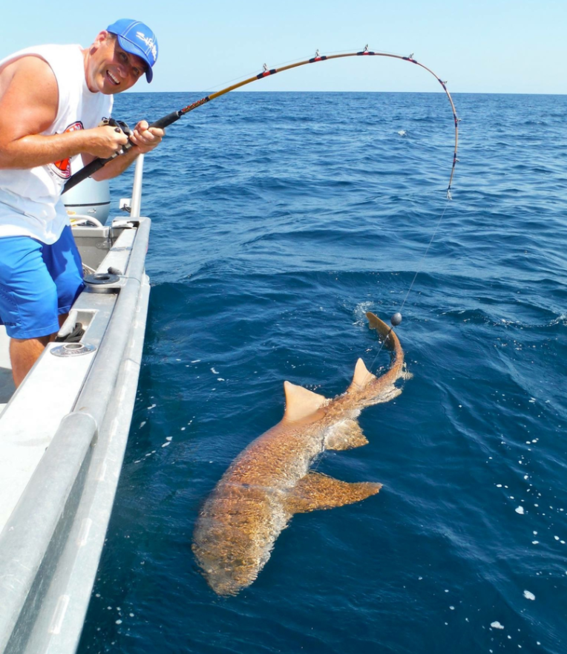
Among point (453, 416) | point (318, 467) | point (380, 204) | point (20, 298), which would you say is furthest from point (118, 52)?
point (380, 204)

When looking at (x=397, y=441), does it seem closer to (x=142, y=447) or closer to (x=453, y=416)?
(x=453, y=416)

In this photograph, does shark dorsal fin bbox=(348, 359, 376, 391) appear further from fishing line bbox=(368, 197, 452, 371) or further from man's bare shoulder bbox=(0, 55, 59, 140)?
man's bare shoulder bbox=(0, 55, 59, 140)

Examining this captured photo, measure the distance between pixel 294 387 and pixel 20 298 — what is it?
9.40ft

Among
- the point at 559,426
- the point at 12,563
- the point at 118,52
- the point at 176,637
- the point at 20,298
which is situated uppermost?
the point at 118,52

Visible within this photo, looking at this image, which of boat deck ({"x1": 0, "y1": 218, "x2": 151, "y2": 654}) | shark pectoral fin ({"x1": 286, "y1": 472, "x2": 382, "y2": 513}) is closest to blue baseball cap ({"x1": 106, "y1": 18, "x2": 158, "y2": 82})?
boat deck ({"x1": 0, "y1": 218, "x2": 151, "y2": 654})

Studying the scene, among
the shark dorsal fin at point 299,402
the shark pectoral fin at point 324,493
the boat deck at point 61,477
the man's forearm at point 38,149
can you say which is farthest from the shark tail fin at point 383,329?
the man's forearm at point 38,149

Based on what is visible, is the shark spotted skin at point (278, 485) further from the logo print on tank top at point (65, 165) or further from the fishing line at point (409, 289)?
the logo print on tank top at point (65, 165)

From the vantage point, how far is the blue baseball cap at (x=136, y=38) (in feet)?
9.80

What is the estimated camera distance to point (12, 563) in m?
1.83

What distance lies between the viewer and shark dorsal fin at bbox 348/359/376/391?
231 inches

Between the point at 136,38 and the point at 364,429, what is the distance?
12.3 ft

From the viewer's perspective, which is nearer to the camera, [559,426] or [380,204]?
Result: [559,426]

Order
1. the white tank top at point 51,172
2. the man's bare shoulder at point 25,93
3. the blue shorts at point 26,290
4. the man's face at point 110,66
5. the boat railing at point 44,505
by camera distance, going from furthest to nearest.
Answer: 1. the blue shorts at point 26,290
2. the man's face at point 110,66
3. the white tank top at point 51,172
4. the man's bare shoulder at point 25,93
5. the boat railing at point 44,505

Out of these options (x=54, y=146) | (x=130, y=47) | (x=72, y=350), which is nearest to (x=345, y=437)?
(x=72, y=350)
